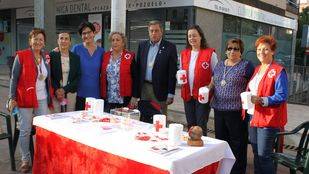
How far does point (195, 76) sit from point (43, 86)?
1814mm

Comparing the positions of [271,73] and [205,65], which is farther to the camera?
[205,65]

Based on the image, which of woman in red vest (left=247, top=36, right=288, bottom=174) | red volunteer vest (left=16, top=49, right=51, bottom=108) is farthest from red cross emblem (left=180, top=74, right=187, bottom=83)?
red volunteer vest (left=16, top=49, right=51, bottom=108)

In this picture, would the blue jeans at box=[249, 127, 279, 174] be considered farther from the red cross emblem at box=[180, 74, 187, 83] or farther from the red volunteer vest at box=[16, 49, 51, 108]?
the red volunteer vest at box=[16, 49, 51, 108]

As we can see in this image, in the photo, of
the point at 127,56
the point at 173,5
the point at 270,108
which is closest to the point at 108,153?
the point at 270,108

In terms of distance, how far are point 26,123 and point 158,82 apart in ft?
5.43

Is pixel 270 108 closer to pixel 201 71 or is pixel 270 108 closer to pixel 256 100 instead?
pixel 256 100

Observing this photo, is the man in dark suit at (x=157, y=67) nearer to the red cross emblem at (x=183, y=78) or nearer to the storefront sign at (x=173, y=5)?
the red cross emblem at (x=183, y=78)

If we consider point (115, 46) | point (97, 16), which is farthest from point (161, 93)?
point (97, 16)

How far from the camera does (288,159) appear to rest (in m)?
3.72

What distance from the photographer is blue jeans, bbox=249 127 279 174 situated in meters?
3.64

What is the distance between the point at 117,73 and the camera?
464cm

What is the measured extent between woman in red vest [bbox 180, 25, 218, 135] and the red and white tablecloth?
1022 millimetres

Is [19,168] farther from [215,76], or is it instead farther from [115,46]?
[215,76]

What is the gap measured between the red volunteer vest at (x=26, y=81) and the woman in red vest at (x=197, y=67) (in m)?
1.76
